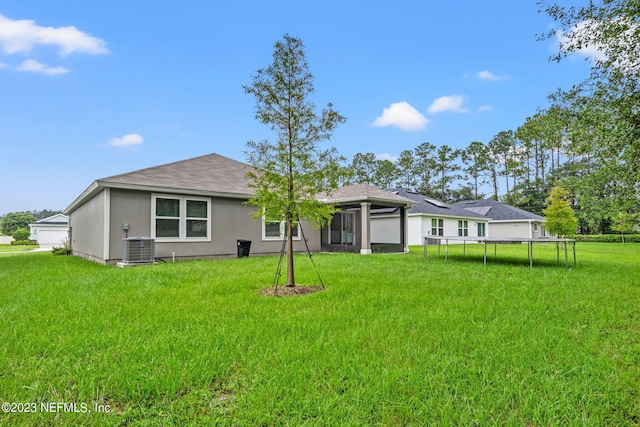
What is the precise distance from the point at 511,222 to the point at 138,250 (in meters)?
30.2

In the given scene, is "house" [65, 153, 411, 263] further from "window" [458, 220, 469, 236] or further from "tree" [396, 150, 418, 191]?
"tree" [396, 150, 418, 191]

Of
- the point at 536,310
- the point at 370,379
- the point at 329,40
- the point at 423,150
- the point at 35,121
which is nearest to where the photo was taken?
the point at 370,379

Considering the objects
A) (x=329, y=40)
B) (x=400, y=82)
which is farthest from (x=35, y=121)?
(x=400, y=82)

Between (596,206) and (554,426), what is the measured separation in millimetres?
5929

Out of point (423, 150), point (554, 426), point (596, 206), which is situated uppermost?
point (423, 150)

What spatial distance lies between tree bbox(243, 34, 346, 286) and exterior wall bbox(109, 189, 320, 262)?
455 cm

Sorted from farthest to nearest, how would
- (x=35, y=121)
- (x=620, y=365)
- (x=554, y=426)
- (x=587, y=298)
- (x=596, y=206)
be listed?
(x=35, y=121) → (x=596, y=206) → (x=587, y=298) → (x=620, y=365) → (x=554, y=426)

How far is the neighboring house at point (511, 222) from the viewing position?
1146 inches

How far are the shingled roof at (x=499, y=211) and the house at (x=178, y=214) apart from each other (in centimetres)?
2132

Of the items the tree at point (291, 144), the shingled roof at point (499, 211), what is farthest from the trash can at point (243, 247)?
the shingled roof at point (499, 211)

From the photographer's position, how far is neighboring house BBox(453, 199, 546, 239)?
95.5 ft

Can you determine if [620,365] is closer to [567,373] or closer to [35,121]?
[567,373]

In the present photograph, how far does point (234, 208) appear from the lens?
12297 millimetres

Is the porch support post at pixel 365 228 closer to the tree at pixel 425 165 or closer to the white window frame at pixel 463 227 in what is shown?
the white window frame at pixel 463 227
